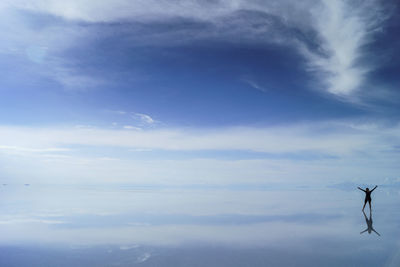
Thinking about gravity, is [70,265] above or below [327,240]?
below

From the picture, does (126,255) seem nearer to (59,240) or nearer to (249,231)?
(59,240)

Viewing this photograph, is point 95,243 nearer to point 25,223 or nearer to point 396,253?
point 25,223

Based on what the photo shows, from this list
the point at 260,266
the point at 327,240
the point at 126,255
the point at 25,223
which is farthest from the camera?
the point at 25,223

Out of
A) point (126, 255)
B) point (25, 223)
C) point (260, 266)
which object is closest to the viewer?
point (260, 266)

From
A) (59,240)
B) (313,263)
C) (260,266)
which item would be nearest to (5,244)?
(59,240)

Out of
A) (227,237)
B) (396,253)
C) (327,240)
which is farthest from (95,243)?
(396,253)

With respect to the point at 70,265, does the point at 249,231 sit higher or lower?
higher

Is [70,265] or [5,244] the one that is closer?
[70,265]

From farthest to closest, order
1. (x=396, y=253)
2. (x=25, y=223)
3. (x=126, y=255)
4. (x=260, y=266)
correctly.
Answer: (x=25, y=223)
(x=126, y=255)
(x=396, y=253)
(x=260, y=266)

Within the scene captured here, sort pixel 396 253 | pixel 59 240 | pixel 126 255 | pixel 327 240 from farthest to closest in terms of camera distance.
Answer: pixel 59 240, pixel 327 240, pixel 126 255, pixel 396 253
